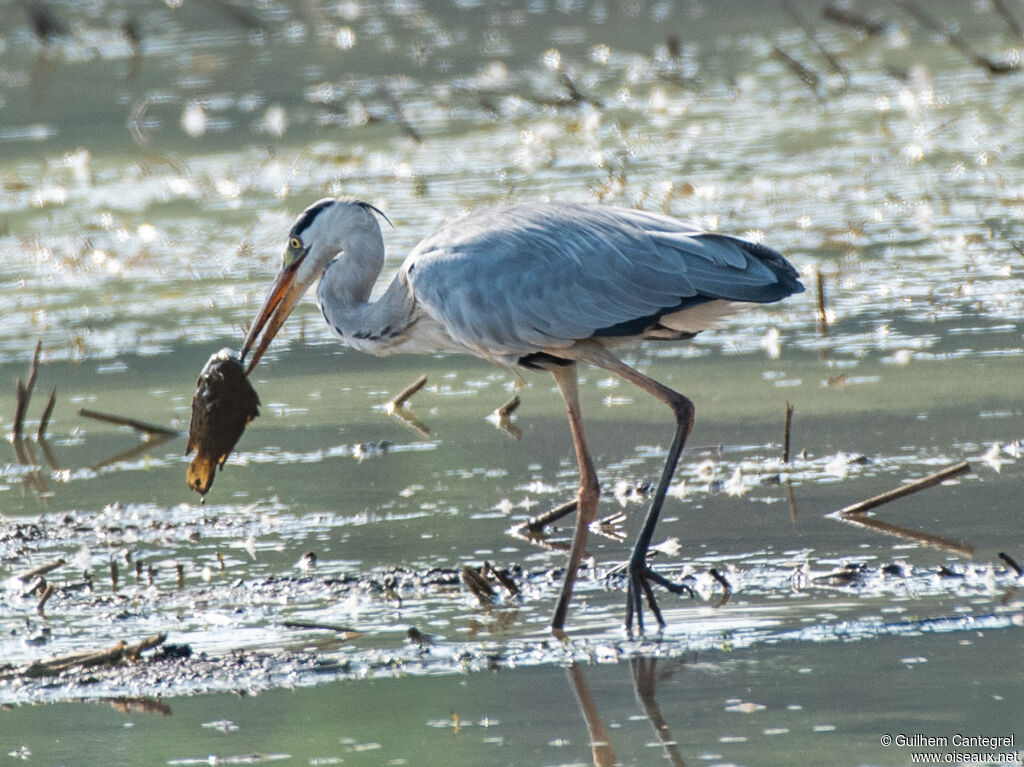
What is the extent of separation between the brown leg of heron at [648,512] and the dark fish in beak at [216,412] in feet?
4.27

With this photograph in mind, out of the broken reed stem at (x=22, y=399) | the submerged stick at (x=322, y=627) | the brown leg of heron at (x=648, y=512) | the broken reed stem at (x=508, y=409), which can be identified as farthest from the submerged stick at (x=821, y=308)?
the submerged stick at (x=322, y=627)

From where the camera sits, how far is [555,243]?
622 cm

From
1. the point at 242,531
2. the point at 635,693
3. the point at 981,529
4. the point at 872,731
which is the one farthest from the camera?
the point at 242,531

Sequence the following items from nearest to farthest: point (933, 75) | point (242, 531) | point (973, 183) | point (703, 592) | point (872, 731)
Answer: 1. point (872, 731)
2. point (703, 592)
3. point (242, 531)
4. point (973, 183)
5. point (933, 75)

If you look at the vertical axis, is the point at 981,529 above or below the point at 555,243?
below

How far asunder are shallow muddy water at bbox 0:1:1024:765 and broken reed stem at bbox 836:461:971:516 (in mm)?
79

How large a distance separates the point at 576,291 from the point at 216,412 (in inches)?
55.5

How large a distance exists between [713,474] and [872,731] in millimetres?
2745

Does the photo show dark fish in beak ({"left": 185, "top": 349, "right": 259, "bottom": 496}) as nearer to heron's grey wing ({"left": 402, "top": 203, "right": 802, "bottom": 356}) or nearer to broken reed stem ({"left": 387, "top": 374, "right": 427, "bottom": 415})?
heron's grey wing ({"left": 402, "top": 203, "right": 802, "bottom": 356})

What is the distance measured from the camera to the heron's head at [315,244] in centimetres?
693

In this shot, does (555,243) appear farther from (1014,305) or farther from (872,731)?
(1014,305)

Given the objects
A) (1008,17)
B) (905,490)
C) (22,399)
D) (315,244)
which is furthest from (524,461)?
(1008,17)

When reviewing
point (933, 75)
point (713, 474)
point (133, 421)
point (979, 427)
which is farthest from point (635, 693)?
point (933, 75)

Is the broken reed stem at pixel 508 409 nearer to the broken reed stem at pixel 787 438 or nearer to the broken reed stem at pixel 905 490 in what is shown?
the broken reed stem at pixel 787 438
